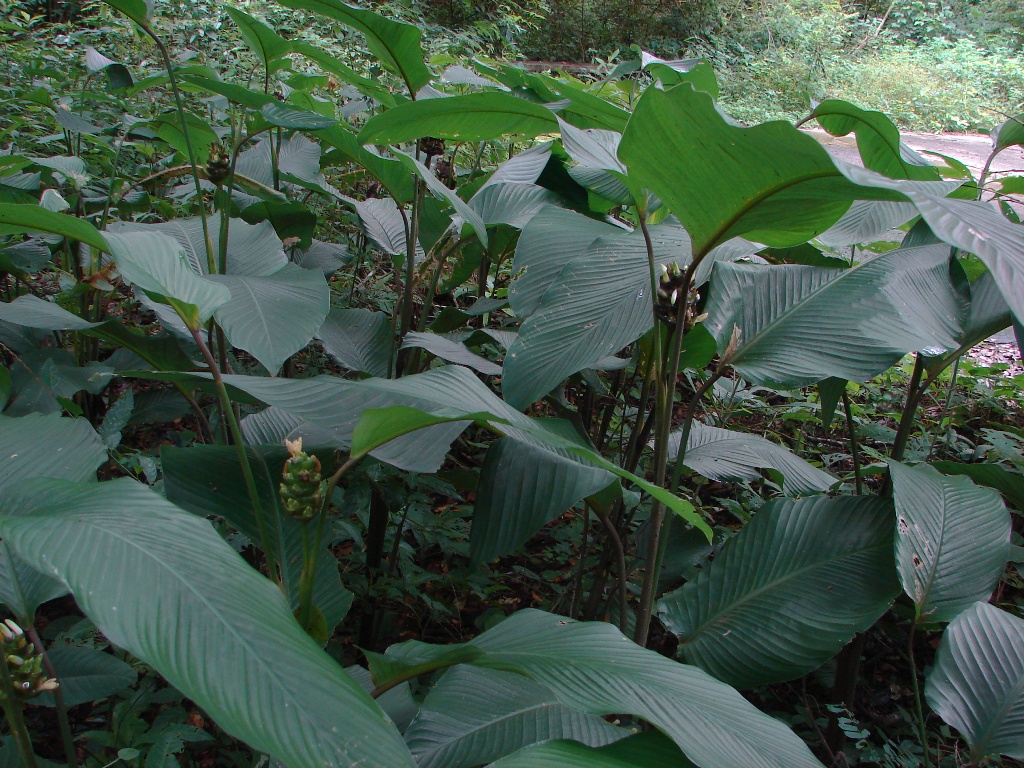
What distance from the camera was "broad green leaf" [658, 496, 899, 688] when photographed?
2.95ft

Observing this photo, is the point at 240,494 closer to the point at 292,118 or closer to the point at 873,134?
the point at 292,118

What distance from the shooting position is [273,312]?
3.35 feet

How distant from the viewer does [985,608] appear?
0.88 m

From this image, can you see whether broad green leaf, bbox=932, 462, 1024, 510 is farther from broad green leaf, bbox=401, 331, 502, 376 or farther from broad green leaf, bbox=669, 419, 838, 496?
broad green leaf, bbox=401, 331, 502, 376

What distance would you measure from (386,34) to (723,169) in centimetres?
83

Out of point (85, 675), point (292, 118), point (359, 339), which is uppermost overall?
point (292, 118)

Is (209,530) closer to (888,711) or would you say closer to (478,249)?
(478,249)

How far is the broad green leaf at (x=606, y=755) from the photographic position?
1.79 feet

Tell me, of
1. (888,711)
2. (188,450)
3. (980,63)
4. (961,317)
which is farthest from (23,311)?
(980,63)

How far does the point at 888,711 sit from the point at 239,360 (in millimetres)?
1739

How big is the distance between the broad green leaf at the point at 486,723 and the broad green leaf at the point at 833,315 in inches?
17.0

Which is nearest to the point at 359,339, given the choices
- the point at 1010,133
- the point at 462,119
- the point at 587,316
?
the point at 462,119

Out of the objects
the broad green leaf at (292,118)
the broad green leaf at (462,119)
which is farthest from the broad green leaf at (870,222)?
the broad green leaf at (292,118)

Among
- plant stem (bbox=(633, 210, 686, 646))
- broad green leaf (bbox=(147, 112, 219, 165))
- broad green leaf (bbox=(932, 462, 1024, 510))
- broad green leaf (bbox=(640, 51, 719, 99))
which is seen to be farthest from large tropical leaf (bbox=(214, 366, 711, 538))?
broad green leaf (bbox=(147, 112, 219, 165))
